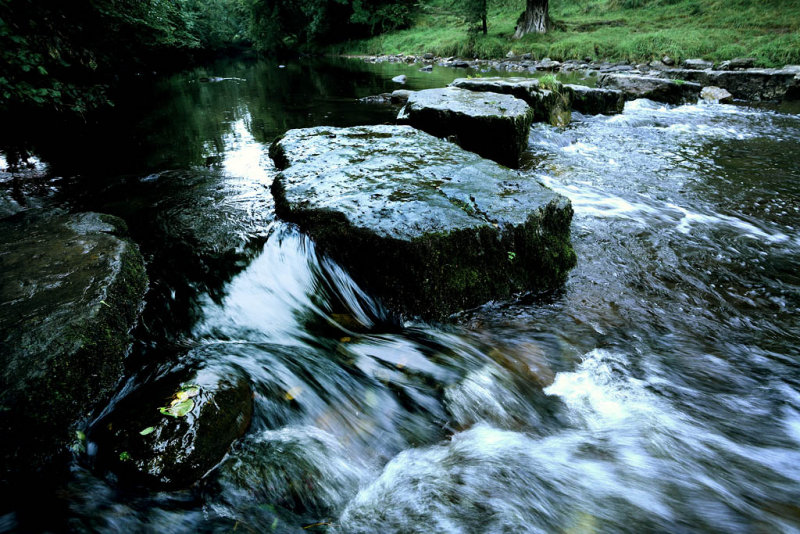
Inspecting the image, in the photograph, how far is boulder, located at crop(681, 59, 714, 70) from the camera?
15.9 metres

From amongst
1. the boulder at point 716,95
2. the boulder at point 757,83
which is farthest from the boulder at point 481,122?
the boulder at point 757,83

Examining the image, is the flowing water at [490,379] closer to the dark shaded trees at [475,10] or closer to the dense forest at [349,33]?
the dense forest at [349,33]

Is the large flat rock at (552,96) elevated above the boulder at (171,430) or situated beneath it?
elevated above

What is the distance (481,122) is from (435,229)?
383cm

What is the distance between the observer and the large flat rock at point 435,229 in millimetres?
3010

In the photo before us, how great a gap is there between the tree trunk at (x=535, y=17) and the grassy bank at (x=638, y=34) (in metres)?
0.81

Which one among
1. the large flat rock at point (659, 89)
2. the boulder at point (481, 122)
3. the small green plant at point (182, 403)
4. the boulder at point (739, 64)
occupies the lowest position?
the small green plant at point (182, 403)

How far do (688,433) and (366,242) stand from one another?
2.40 meters

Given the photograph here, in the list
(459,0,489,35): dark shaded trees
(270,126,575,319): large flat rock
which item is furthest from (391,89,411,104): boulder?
(459,0,489,35): dark shaded trees

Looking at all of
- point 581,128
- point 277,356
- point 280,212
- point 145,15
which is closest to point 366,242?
point 277,356

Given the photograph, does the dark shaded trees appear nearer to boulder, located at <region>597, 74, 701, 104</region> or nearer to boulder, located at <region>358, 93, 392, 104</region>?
boulder, located at <region>597, 74, 701, 104</region>

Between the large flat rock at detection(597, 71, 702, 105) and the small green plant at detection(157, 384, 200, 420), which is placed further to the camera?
the large flat rock at detection(597, 71, 702, 105)

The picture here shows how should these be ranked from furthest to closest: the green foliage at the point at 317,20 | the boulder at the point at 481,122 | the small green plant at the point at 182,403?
the green foliage at the point at 317,20 → the boulder at the point at 481,122 → the small green plant at the point at 182,403

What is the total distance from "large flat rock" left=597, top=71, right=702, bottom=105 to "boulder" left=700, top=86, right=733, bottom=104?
3.03 ft
